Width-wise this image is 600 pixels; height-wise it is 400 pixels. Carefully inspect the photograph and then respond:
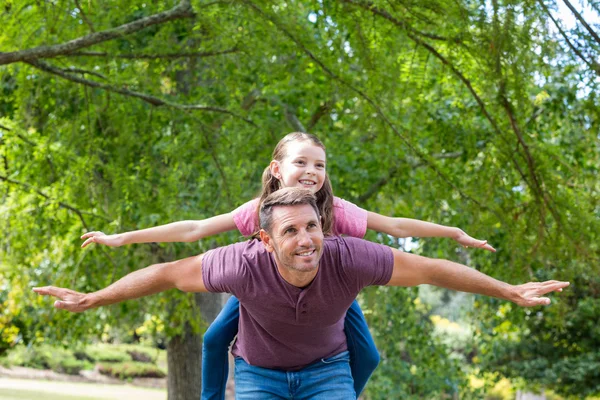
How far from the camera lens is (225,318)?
11.0 feet

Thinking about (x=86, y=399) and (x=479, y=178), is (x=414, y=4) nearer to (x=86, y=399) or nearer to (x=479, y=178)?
(x=479, y=178)

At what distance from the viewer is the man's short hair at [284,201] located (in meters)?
2.83

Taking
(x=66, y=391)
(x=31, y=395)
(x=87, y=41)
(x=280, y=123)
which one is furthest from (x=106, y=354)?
(x=87, y=41)

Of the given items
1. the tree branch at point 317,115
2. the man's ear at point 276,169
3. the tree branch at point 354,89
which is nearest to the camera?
the man's ear at point 276,169

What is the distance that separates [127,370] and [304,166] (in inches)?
662

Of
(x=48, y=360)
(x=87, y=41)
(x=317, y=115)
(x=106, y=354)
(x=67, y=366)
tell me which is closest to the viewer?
(x=87, y=41)

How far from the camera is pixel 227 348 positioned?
11.2 ft

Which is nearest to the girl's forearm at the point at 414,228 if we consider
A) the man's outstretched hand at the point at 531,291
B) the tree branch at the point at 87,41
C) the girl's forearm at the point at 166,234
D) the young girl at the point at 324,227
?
the young girl at the point at 324,227

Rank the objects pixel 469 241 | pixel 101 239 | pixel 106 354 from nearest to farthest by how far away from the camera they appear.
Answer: pixel 101 239
pixel 469 241
pixel 106 354

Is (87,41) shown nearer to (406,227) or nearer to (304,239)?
(406,227)

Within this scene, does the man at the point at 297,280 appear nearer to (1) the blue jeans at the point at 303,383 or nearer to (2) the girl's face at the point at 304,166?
(1) the blue jeans at the point at 303,383

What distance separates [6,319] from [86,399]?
11.9 ft

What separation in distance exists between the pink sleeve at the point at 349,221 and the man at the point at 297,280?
422mm

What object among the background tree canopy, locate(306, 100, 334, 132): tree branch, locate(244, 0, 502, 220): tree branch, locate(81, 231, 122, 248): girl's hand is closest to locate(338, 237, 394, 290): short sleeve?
locate(81, 231, 122, 248): girl's hand
